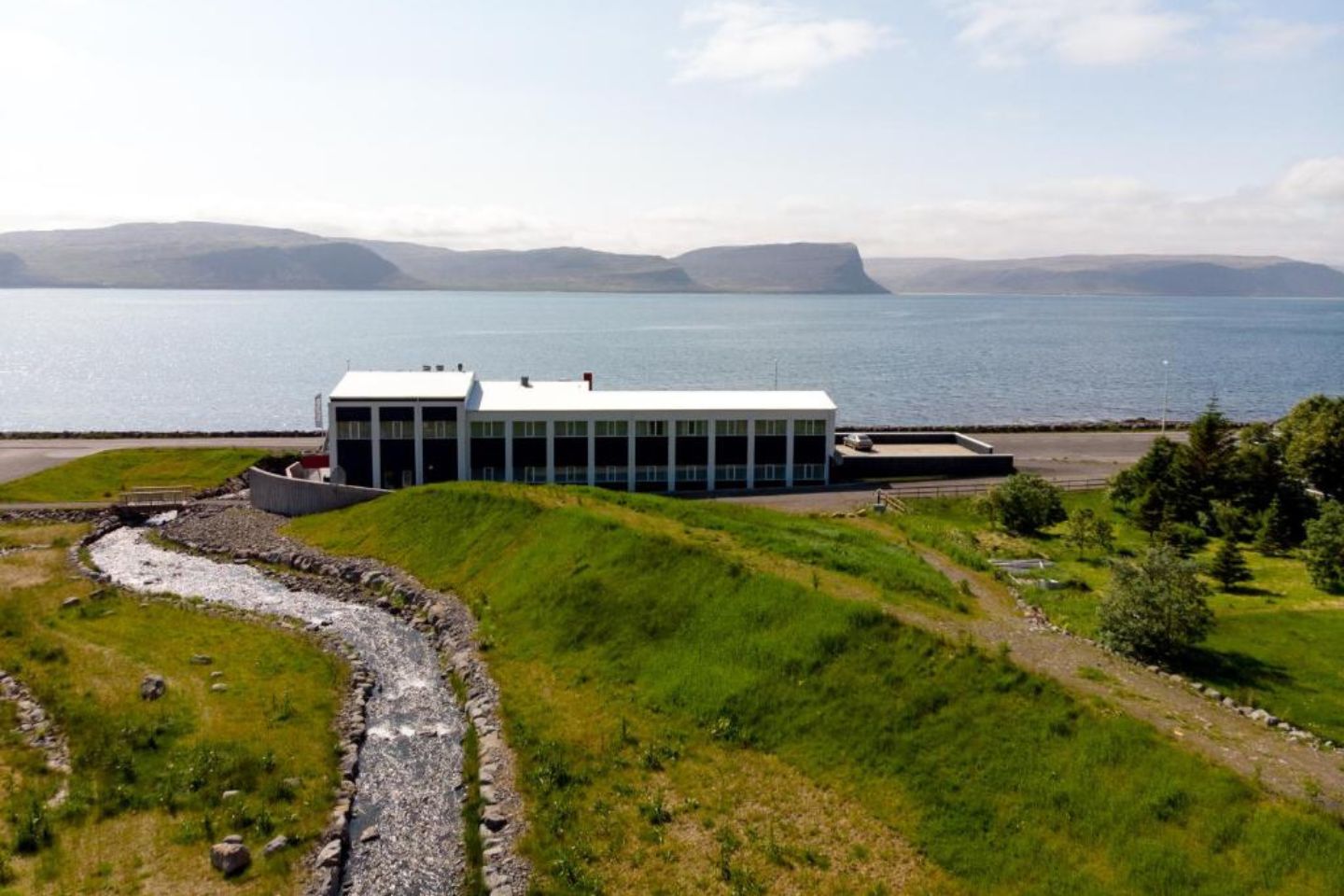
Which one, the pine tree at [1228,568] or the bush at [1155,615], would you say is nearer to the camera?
the bush at [1155,615]

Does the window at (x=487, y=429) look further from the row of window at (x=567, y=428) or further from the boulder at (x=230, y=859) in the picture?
the boulder at (x=230, y=859)

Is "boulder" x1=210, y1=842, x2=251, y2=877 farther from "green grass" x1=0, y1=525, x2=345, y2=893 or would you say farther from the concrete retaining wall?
the concrete retaining wall

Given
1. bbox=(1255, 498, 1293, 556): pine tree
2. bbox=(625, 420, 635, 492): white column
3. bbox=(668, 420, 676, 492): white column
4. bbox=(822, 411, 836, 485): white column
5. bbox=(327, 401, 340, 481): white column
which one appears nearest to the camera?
bbox=(1255, 498, 1293, 556): pine tree

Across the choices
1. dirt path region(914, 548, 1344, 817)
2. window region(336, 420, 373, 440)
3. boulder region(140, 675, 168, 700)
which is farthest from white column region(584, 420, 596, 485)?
boulder region(140, 675, 168, 700)

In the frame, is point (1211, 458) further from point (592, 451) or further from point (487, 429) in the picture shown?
point (487, 429)

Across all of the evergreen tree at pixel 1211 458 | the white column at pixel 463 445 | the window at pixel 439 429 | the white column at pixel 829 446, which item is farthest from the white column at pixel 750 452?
the evergreen tree at pixel 1211 458

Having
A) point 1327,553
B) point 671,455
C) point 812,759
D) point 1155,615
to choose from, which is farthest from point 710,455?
point 812,759

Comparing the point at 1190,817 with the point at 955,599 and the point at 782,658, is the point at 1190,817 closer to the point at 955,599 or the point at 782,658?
the point at 782,658
